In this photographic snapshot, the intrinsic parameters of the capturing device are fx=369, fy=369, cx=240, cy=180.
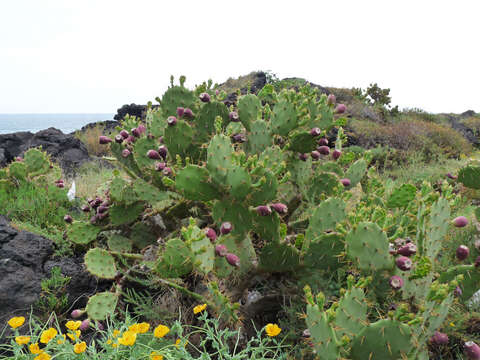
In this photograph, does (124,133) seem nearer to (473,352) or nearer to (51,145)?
(473,352)

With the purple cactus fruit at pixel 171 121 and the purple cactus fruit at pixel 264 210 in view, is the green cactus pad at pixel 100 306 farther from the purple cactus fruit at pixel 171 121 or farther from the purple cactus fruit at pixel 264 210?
the purple cactus fruit at pixel 171 121

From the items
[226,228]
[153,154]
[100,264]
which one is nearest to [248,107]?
[153,154]

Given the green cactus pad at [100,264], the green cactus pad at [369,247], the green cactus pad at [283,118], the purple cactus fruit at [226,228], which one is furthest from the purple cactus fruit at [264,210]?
the green cactus pad at [100,264]

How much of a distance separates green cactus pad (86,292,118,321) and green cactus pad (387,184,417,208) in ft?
7.94

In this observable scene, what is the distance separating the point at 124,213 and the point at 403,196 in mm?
2606

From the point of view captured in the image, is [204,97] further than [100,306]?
Yes

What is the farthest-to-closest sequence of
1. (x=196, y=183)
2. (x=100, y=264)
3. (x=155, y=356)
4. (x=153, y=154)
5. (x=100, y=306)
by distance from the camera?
1. (x=153, y=154)
2. (x=100, y=264)
3. (x=100, y=306)
4. (x=196, y=183)
5. (x=155, y=356)

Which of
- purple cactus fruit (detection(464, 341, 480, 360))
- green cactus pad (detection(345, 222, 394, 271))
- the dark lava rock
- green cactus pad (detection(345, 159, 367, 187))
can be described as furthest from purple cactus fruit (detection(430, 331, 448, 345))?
the dark lava rock

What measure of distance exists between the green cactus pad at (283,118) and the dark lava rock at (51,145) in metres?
8.72

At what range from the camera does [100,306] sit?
2725 millimetres

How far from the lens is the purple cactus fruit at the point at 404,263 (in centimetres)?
188

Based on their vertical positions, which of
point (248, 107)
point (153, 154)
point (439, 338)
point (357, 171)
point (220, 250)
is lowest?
point (439, 338)

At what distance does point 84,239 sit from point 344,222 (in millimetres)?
2617

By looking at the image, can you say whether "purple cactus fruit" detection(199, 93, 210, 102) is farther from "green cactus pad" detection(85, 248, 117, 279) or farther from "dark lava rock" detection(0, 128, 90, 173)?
"dark lava rock" detection(0, 128, 90, 173)
